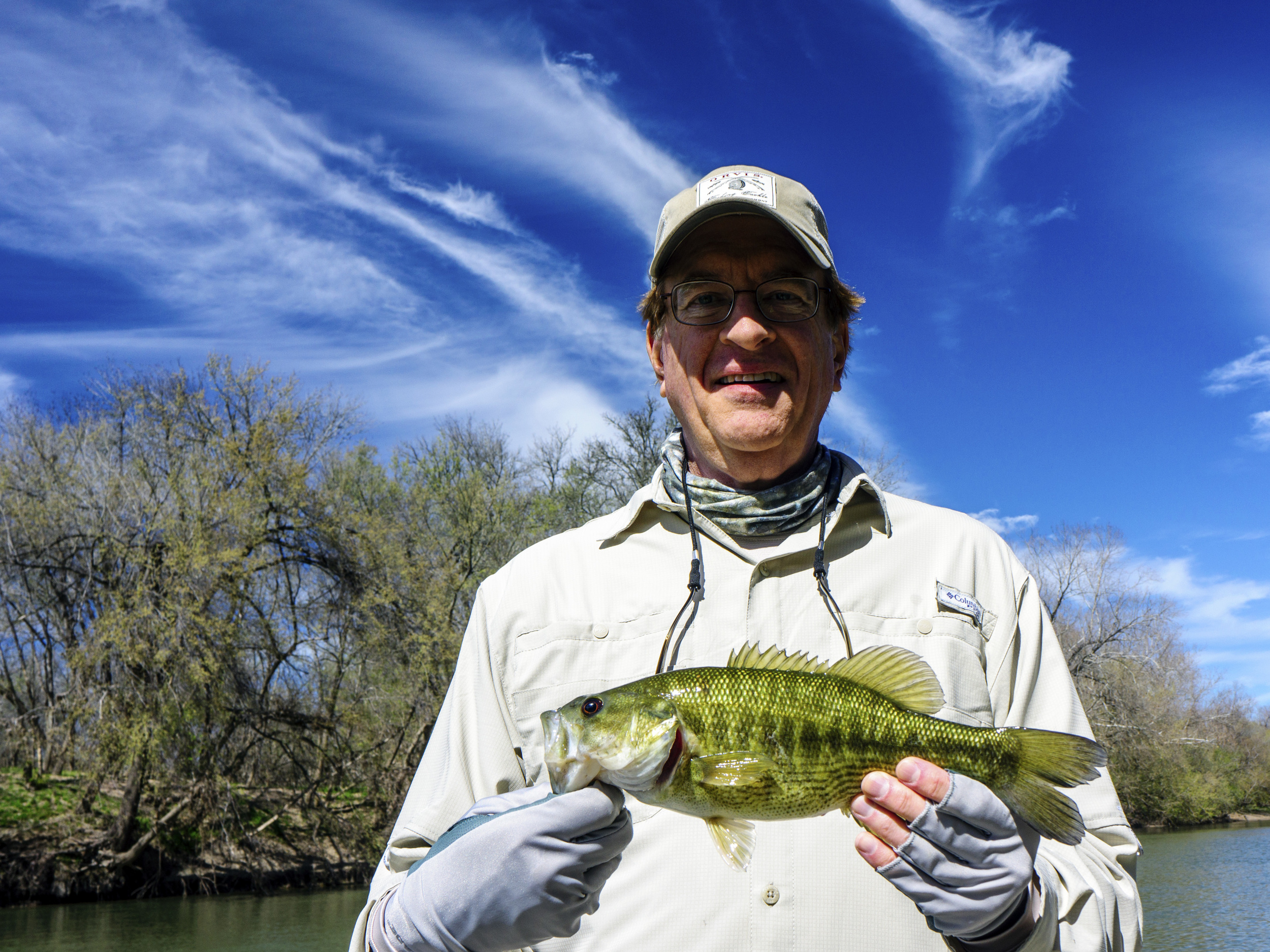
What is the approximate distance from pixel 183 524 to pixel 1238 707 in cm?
4834

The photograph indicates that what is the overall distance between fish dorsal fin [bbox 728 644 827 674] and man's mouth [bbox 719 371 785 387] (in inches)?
39.1

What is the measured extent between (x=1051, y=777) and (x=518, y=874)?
1.20m

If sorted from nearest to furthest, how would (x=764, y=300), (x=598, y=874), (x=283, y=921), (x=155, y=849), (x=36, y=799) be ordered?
(x=598, y=874)
(x=764, y=300)
(x=283, y=921)
(x=36, y=799)
(x=155, y=849)

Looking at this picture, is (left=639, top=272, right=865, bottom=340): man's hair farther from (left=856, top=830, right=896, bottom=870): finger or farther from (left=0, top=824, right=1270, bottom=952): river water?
(left=0, top=824, right=1270, bottom=952): river water

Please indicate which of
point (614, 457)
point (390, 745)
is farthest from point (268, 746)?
point (614, 457)

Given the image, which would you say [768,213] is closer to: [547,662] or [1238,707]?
[547,662]

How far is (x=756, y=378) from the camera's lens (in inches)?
117

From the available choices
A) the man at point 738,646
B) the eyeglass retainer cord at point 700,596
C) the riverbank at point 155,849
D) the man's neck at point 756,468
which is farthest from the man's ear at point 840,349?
the riverbank at point 155,849

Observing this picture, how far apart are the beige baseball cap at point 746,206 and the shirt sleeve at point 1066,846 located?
128 centimetres

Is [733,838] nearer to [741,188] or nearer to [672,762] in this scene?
[672,762]

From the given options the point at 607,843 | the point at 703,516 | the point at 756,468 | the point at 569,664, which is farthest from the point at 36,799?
the point at 607,843

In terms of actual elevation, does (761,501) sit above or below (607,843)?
above

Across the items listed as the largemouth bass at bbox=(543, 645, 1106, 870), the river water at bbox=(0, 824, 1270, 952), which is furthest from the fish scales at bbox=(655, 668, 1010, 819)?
the river water at bbox=(0, 824, 1270, 952)

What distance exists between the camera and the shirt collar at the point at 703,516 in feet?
9.46
